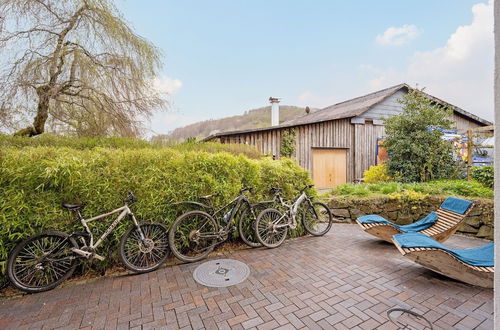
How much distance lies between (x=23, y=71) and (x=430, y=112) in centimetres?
1131

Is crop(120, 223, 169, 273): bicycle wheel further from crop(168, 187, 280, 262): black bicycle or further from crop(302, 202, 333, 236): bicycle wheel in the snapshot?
crop(302, 202, 333, 236): bicycle wheel

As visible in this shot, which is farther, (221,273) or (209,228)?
(209,228)

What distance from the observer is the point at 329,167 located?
33.7ft

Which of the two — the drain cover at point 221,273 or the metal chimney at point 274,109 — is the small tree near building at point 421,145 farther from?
the drain cover at point 221,273

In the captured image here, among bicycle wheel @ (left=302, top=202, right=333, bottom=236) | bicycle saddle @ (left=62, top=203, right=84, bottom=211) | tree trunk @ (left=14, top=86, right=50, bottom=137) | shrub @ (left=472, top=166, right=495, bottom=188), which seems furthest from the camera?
shrub @ (left=472, top=166, right=495, bottom=188)

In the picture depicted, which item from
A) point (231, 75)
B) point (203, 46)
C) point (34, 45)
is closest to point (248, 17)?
point (203, 46)

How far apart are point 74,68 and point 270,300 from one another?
5.79 meters

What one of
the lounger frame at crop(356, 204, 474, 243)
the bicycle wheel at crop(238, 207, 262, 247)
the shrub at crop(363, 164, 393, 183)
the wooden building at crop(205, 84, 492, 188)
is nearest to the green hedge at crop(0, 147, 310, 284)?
the bicycle wheel at crop(238, 207, 262, 247)

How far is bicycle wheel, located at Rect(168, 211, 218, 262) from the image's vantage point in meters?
3.20

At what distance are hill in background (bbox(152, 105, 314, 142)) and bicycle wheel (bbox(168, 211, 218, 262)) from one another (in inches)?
108

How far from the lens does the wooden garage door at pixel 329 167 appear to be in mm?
9977

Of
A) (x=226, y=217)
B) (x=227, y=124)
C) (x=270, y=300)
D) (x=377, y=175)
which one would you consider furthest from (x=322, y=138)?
(x=227, y=124)

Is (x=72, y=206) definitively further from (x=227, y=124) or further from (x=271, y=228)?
(x=227, y=124)

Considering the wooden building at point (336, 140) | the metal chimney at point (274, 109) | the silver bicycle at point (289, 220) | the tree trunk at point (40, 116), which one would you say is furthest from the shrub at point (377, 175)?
the tree trunk at point (40, 116)
